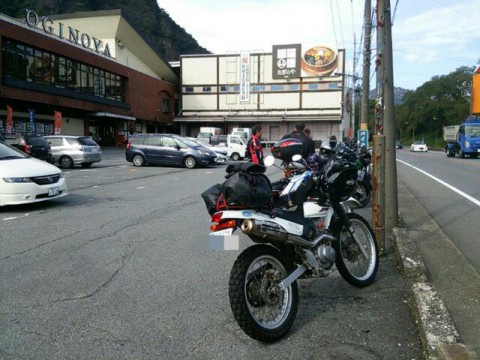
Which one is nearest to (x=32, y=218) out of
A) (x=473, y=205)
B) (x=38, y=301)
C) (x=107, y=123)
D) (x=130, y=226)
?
(x=130, y=226)

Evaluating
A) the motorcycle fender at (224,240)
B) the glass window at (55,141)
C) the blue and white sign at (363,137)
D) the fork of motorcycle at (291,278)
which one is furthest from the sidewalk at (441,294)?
the glass window at (55,141)

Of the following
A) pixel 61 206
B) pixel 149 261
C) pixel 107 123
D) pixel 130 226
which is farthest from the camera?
pixel 107 123

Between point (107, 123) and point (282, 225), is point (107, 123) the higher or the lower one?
the higher one

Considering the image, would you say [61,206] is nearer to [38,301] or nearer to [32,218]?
[32,218]

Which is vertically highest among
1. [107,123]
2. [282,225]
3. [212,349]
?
[107,123]

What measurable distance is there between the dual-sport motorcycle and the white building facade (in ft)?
189

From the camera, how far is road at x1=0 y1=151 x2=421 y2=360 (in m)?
3.24

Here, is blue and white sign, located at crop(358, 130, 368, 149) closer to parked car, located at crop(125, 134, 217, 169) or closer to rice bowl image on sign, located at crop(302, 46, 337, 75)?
parked car, located at crop(125, 134, 217, 169)

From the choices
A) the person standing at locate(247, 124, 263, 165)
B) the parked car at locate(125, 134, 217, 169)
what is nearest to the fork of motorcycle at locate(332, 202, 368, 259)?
the person standing at locate(247, 124, 263, 165)

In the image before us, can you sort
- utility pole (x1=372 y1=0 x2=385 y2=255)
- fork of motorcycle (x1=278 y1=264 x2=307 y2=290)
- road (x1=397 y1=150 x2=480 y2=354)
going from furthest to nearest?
1. utility pole (x1=372 y1=0 x2=385 y2=255)
2. road (x1=397 y1=150 x2=480 y2=354)
3. fork of motorcycle (x1=278 y1=264 x2=307 y2=290)

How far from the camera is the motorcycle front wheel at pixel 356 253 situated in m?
4.37

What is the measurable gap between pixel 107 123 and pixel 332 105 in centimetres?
3132

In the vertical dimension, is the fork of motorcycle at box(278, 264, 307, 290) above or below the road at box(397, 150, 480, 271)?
above

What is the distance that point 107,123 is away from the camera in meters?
47.3
